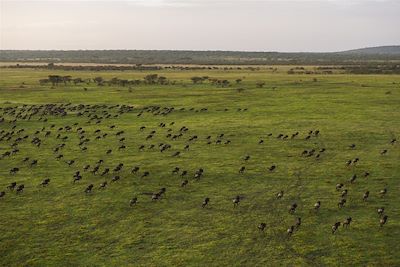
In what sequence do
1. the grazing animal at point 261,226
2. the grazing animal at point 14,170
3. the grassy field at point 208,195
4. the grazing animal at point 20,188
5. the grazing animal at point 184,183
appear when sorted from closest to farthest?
1. the grassy field at point 208,195
2. the grazing animal at point 261,226
3. the grazing animal at point 20,188
4. the grazing animal at point 184,183
5. the grazing animal at point 14,170

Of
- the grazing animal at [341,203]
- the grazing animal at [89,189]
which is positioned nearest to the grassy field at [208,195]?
the grazing animal at [341,203]

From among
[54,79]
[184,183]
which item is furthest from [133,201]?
[54,79]

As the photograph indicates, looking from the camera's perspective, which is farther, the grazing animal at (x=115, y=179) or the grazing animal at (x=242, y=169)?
the grazing animal at (x=242, y=169)

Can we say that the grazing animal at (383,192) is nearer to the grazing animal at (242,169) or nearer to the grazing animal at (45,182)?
the grazing animal at (242,169)

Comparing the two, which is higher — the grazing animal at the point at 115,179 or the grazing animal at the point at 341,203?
the grazing animal at the point at 115,179

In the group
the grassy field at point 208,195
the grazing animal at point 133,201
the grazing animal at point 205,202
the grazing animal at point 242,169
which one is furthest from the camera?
the grazing animal at point 242,169

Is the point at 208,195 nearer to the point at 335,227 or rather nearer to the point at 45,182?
the point at 335,227

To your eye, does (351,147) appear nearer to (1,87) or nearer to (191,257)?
(191,257)

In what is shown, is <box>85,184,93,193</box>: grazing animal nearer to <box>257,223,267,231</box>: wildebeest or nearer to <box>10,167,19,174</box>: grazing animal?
<box>10,167,19,174</box>: grazing animal
